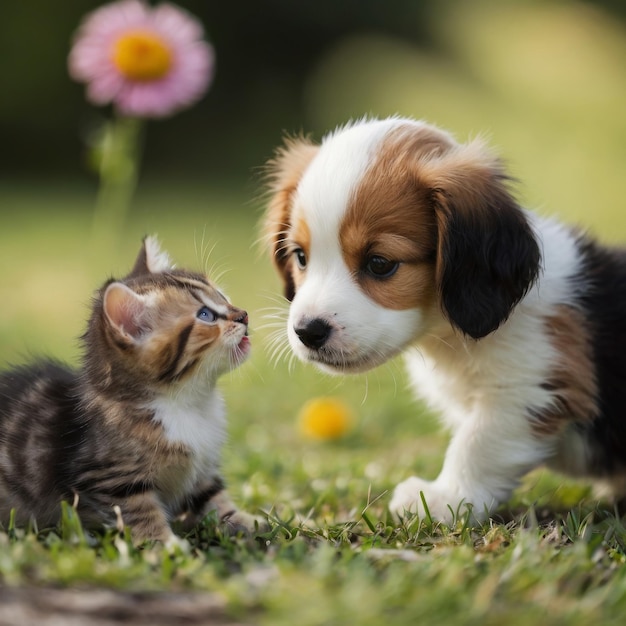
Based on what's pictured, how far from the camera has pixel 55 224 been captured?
12742mm

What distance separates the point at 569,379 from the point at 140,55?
354 cm

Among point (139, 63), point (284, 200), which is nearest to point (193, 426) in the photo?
point (284, 200)

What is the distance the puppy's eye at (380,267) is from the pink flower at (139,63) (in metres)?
2.90

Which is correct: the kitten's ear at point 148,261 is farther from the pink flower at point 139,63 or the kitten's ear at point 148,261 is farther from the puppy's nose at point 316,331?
the pink flower at point 139,63

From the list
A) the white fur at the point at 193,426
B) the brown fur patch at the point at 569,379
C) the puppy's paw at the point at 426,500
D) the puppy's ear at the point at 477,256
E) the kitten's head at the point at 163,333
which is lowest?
the puppy's paw at the point at 426,500

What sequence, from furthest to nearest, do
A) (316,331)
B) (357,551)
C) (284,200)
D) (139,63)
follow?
1. (139,63)
2. (284,200)
3. (316,331)
4. (357,551)

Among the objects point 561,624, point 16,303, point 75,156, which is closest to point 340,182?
point 561,624

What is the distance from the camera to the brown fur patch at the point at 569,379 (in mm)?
3615

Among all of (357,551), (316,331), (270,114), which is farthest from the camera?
(270,114)

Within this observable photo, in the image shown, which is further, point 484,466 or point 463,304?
point 484,466

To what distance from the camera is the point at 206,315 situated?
3.22m

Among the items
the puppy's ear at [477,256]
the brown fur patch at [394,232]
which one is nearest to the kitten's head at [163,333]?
the brown fur patch at [394,232]

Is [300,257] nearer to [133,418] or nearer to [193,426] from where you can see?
[193,426]

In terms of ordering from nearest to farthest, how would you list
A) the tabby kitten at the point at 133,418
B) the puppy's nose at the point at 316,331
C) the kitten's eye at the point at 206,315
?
the tabby kitten at the point at 133,418
the kitten's eye at the point at 206,315
the puppy's nose at the point at 316,331
